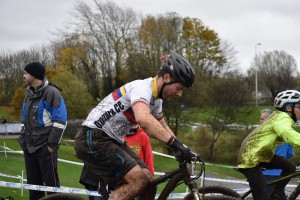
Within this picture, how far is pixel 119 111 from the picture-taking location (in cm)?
448

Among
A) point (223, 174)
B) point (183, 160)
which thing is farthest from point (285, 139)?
point (223, 174)

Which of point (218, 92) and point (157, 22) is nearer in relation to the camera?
point (218, 92)

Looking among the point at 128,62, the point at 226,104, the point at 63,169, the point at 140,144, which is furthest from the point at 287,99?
the point at 128,62

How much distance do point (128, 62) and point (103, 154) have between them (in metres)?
50.7

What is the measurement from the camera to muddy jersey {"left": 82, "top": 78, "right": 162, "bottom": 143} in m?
4.41

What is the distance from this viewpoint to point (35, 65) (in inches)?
268

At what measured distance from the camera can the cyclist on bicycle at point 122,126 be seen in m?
4.40

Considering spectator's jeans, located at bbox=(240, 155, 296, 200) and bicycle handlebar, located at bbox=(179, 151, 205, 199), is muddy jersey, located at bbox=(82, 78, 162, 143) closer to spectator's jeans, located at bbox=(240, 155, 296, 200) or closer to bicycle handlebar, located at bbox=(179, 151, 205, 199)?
bicycle handlebar, located at bbox=(179, 151, 205, 199)

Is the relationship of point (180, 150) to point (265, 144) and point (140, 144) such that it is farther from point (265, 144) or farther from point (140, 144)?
point (140, 144)

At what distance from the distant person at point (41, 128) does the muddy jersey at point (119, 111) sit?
7.39ft

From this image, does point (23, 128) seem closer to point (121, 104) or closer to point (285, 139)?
point (121, 104)

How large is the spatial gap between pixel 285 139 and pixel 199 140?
34071 mm

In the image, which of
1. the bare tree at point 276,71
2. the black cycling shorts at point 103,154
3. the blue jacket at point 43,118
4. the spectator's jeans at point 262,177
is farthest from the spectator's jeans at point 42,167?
the bare tree at point 276,71

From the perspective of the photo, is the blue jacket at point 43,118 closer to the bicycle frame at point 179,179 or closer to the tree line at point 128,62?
the bicycle frame at point 179,179
